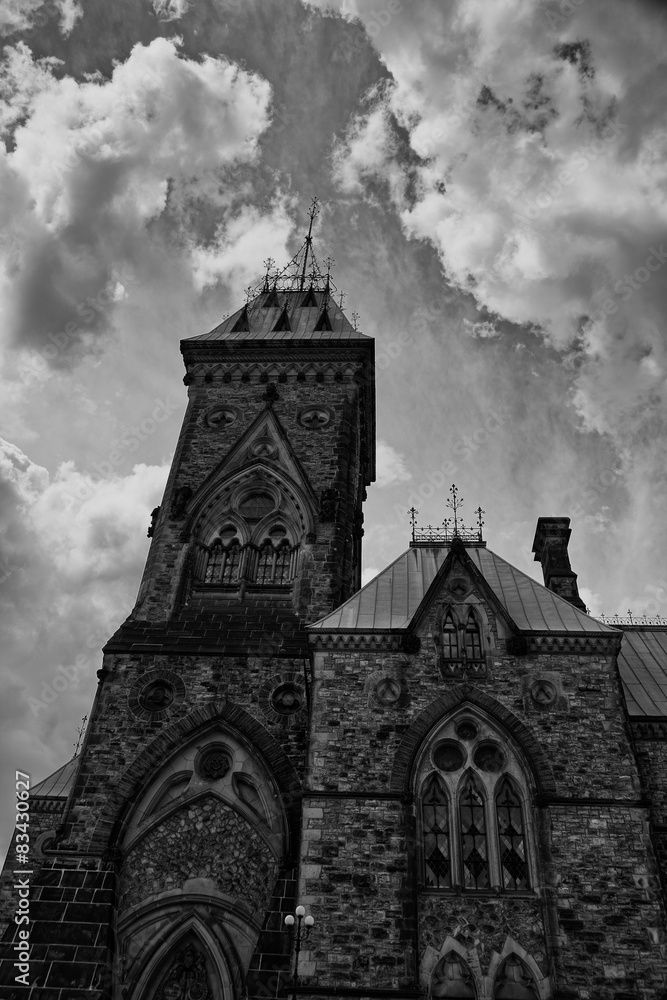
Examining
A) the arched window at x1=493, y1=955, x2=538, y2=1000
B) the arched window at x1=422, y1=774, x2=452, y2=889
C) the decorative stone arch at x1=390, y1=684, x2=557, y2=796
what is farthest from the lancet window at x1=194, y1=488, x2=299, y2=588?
the arched window at x1=493, y1=955, x2=538, y2=1000

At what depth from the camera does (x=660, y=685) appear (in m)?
22.3

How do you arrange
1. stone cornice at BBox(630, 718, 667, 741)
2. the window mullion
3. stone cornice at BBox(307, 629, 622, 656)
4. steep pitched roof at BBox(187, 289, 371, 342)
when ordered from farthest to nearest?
steep pitched roof at BBox(187, 289, 371, 342) < stone cornice at BBox(630, 718, 667, 741) < stone cornice at BBox(307, 629, 622, 656) < the window mullion

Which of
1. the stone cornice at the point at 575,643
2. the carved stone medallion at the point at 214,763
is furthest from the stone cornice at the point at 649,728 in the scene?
the carved stone medallion at the point at 214,763

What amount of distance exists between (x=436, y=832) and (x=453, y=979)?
8.70 ft

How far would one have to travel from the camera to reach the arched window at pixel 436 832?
52.3 feet

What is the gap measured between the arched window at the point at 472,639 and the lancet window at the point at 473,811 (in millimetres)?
1572

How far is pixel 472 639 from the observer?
18922 millimetres

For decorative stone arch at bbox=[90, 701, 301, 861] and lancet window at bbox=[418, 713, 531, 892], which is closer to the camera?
lancet window at bbox=[418, 713, 531, 892]

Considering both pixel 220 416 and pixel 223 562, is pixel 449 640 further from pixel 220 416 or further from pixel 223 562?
pixel 220 416

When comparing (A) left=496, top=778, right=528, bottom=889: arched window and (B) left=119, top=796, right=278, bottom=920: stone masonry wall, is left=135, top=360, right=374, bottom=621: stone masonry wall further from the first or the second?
(A) left=496, top=778, right=528, bottom=889: arched window

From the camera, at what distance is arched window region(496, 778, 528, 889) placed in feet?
52.1

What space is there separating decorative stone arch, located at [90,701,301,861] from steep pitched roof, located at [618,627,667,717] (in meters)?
8.80

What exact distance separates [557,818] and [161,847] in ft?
29.1

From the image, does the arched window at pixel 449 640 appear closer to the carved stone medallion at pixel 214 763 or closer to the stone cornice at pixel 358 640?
the stone cornice at pixel 358 640
